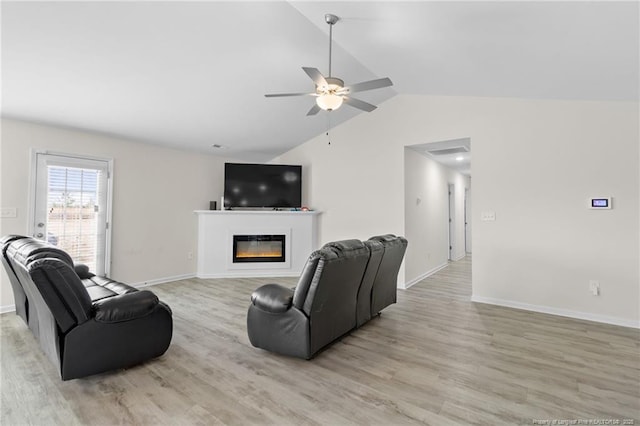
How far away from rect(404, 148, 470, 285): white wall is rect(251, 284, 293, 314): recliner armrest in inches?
116

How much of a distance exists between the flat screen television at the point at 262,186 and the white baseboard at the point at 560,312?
3654mm

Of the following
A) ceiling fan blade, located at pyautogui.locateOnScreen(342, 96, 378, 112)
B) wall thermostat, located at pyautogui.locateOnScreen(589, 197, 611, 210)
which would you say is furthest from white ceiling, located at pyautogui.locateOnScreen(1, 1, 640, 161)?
wall thermostat, located at pyautogui.locateOnScreen(589, 197, 611, 210)

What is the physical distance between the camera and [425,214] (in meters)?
5.86

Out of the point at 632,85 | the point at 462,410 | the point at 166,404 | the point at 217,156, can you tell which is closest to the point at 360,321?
the point at 462,410

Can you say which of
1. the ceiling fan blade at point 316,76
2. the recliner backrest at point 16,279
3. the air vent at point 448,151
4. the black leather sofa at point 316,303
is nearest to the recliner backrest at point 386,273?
the black leather sofa at point 316,303

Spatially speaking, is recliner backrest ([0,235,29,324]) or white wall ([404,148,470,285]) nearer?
recliner backrest ([0,235,29,324])

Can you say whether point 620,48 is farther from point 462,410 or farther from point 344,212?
point 344,212

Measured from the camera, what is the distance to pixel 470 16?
95.9 inches

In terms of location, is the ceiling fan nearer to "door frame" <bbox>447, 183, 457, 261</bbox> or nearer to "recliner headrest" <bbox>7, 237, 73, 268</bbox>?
"recliner headrest" <bbox>7, 237, 73, 268</bbox>

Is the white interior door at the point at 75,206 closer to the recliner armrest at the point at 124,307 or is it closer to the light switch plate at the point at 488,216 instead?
the recliner armrest at the point at 124,307

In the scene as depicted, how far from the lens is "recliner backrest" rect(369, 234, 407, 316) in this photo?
3.30 metres

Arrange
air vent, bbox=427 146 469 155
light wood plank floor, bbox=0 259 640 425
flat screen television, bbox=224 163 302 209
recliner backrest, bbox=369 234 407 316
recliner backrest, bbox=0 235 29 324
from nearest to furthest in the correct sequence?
1. light wood plank floor, bbox=0 259 640 425
2. recliner backrest, bbox=0 235 29 324
3. recliner backrest, bbox=369 234 407 316
4. air vent, bbox=427 146 469 155
5. flat screen television, bbox=224 163 302 209

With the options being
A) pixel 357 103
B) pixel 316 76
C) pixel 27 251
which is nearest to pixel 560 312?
pixel 357 103

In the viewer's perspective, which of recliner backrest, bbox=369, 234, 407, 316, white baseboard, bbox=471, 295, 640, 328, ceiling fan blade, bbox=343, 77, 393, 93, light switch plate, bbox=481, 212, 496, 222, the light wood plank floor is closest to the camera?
the light wood plank floor
